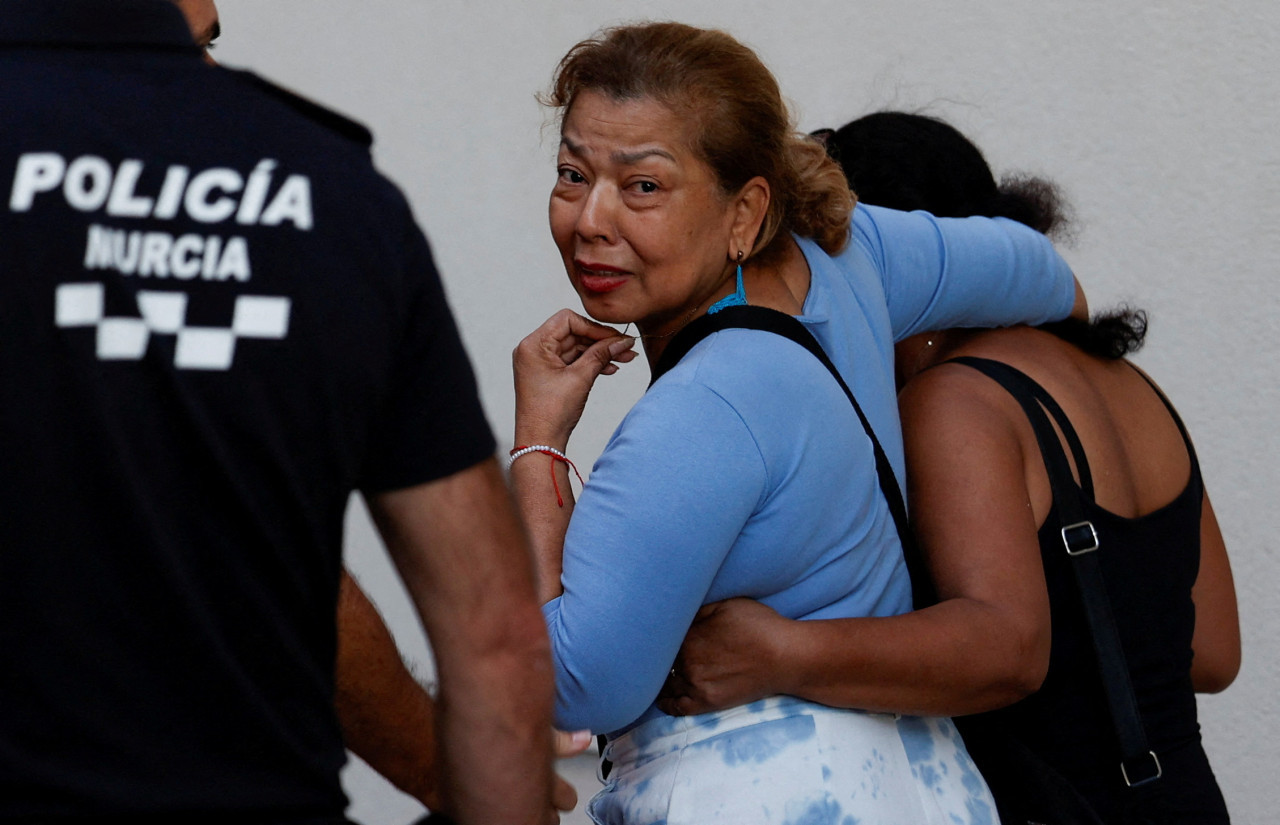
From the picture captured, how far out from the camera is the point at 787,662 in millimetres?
1527

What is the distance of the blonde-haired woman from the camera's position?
1.47 m

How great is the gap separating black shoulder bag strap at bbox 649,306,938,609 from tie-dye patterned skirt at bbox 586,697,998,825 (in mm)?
271

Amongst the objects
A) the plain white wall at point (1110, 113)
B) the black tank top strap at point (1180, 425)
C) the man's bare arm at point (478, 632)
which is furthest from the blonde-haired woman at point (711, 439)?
the plain white wall at point (1110, 113)

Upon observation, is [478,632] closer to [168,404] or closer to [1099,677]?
[168,404]

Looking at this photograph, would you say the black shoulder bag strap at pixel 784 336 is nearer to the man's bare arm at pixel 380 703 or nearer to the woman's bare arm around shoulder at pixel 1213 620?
the man's bare arm at pixel 380 703

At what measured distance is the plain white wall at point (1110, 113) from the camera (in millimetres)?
3154

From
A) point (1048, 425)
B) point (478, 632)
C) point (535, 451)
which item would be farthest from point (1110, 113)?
point (478, 632)

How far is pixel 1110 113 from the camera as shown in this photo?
3238 mm

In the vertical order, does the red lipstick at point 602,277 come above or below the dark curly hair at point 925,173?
below

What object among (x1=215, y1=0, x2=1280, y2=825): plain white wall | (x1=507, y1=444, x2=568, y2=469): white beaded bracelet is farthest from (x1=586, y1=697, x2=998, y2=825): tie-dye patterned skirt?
(x1=215, y1=0, x2=1280, y2=825): plain white wall

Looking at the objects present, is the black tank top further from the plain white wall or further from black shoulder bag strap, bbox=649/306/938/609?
the plain white wall

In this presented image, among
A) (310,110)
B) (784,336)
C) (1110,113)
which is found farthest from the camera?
(1110,113)

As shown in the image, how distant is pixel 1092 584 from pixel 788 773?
22.9 inches

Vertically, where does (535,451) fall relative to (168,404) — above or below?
below
